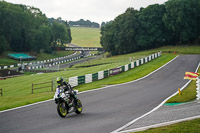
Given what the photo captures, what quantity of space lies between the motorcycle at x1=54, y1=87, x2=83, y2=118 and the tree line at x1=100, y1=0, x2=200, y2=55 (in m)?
81.3

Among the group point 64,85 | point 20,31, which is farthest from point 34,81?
point 20,31

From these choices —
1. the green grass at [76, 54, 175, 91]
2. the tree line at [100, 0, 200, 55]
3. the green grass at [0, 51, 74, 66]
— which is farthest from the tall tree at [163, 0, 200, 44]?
the green grass at [76, 54, 175, 91]

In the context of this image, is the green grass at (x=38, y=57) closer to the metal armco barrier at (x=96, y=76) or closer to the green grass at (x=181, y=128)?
the metal armco barrier at (x=96, y=76)

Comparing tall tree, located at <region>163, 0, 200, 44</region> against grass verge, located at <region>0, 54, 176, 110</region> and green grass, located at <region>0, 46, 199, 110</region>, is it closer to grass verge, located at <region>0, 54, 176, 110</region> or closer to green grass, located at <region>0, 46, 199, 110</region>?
green grass, located at <region>0, 46, 199, 110</region>

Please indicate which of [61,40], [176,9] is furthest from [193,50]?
[61,40]

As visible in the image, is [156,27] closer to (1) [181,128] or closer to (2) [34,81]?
(2) [34,81]

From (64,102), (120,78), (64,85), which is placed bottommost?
(120,78)

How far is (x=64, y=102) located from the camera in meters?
12.8

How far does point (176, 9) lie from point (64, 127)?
8597cm

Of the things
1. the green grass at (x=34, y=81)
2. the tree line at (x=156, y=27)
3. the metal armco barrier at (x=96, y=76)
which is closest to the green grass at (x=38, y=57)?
the tree line at (x=156, y=27)

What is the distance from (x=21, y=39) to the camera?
111750 millimetres

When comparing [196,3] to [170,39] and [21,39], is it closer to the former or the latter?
[170,39]

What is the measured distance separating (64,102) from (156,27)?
283 ft

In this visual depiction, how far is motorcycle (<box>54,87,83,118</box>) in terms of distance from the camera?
1248cm
